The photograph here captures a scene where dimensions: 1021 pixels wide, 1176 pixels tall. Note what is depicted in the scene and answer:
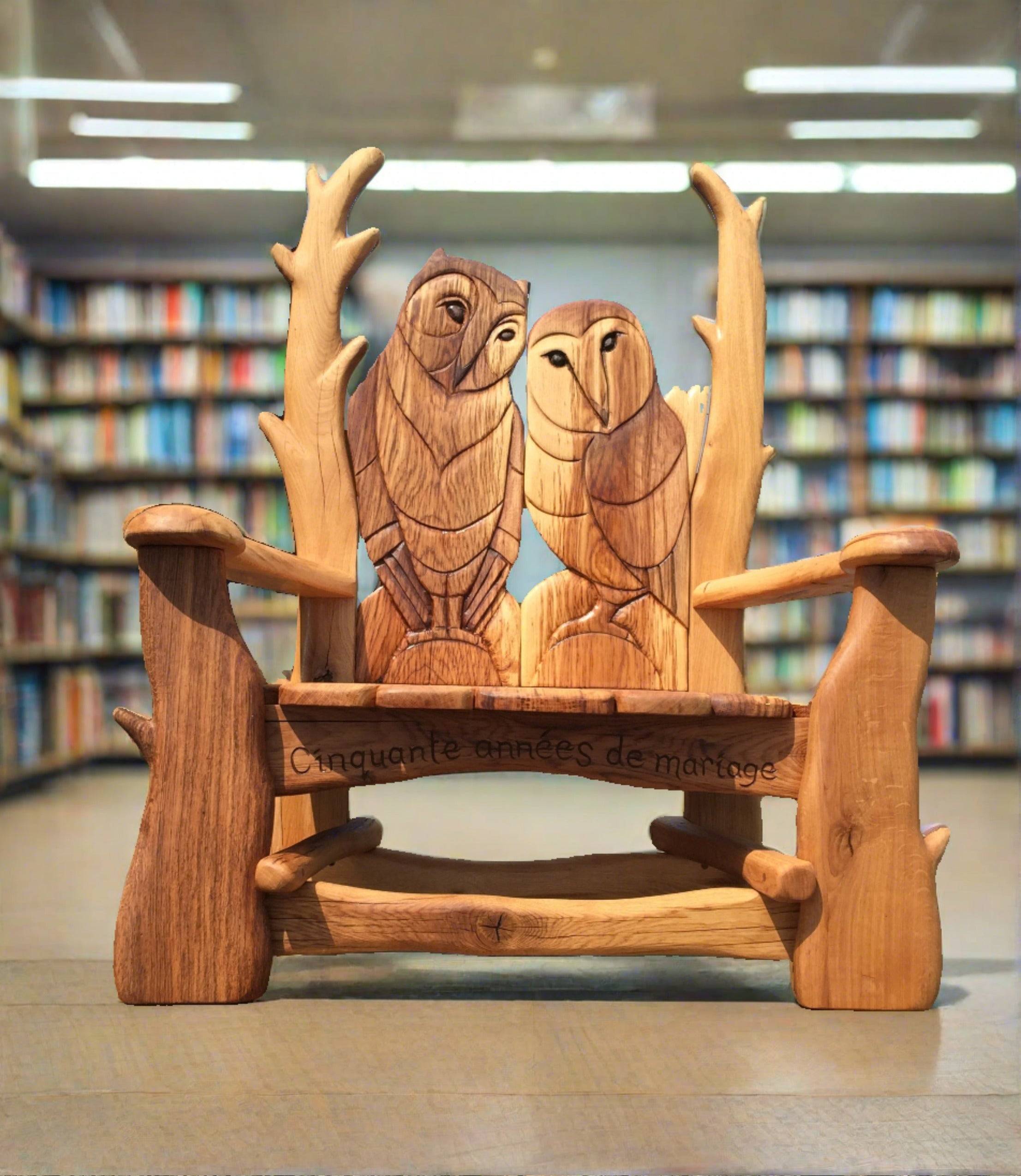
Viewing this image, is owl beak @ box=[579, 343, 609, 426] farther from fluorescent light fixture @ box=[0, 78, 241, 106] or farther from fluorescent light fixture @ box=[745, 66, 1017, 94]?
fluorescent light fixture @ box=[0, 78, 241, 106]

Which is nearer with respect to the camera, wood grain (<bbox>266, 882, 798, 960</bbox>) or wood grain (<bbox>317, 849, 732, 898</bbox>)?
wood grain (<bbox>266, 882, 798, 960</bbox>)

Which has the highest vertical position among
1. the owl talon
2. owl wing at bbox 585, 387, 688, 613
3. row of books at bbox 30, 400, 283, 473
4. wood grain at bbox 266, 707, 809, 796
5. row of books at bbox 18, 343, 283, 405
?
row of books at bbox 18, 343, 283, 405

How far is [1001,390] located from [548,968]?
4993mm

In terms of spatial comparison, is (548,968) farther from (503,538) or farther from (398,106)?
(398,106)

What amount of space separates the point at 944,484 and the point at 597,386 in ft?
15.0

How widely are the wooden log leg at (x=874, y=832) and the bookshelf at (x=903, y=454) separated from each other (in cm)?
421

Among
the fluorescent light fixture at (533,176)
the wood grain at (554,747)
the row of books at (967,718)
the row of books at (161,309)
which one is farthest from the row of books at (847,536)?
the wood grain at (554,747)

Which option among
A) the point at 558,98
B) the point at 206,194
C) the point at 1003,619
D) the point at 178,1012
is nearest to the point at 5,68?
the point at 206,194

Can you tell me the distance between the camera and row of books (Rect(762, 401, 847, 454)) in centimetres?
565

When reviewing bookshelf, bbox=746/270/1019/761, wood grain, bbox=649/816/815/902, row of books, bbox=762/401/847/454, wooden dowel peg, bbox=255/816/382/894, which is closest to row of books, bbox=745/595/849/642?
bookshelf, bbox=746/270/1019/761

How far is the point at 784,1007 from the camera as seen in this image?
1.41 metres

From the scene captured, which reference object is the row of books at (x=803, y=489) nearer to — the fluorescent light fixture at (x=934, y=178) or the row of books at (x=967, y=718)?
the row of books at (x=967, y=718)

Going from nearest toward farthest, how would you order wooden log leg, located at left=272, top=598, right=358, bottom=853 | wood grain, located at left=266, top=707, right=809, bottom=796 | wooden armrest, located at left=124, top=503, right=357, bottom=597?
wooden armrest, located at left=124, top=503, right=357, bottom=597 < wood grain, located at left=266, top=707, right=809, bottom=796 < wooden log leg, located at left=272, top=598, right=358, bottom=853

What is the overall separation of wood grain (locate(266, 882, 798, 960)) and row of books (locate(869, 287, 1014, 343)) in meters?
4.85
